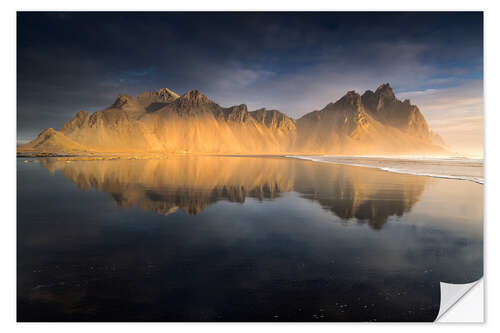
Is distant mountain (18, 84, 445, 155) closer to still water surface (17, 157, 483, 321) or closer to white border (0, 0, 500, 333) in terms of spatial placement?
still water surface (17, 157, 483, 321)

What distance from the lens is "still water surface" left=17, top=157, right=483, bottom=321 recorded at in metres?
4.78

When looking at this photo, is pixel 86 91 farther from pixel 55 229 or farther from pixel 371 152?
pixel 371 152

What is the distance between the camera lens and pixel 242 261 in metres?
6.42

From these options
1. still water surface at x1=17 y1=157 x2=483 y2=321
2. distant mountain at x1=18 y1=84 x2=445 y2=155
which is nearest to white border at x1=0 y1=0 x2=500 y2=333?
still water surface at x1=17 y1=157 x2=483 y2=321

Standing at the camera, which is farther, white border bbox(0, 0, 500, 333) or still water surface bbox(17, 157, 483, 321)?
white border bbox(0, 0, 500, 333)

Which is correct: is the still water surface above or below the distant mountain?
below

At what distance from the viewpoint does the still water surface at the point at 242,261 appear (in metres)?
4.78
